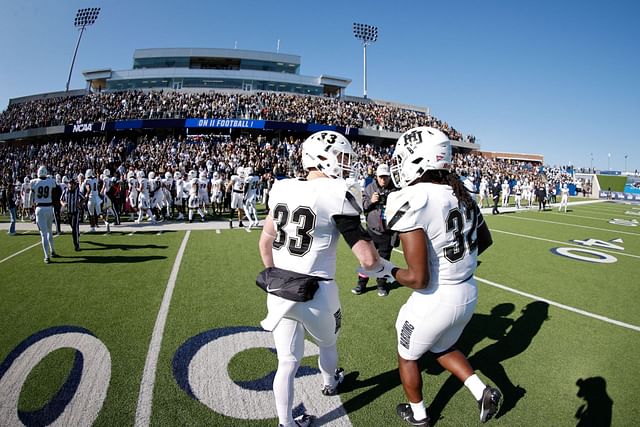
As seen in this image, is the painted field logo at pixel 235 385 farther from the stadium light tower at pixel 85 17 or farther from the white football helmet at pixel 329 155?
the stadium light tower at pixel 85 17

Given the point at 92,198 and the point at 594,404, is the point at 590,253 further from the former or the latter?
the point at 92,198

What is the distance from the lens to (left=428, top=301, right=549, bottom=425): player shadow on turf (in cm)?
305

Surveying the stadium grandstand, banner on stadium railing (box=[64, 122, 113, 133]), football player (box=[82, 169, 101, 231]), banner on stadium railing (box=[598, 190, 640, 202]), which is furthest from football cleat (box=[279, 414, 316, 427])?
banner on stadium railing (box=[598, 190, 640, 202])

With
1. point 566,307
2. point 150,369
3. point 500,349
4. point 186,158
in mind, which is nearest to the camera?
point 150,369

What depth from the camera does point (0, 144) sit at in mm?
46062

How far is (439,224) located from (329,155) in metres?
0.90

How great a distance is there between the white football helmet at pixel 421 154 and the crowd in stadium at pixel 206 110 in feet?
112

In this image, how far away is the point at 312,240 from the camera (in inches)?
92.6

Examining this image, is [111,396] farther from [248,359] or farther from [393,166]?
[393,166]

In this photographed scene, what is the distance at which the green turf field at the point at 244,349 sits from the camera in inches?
113

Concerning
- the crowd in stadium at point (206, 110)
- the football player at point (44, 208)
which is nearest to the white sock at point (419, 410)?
the football player at point (44, 208)

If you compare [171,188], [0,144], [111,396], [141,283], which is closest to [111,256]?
[141,283]

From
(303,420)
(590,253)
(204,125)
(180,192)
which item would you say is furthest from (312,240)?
(204,125)

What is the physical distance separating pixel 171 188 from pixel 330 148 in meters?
14.1
